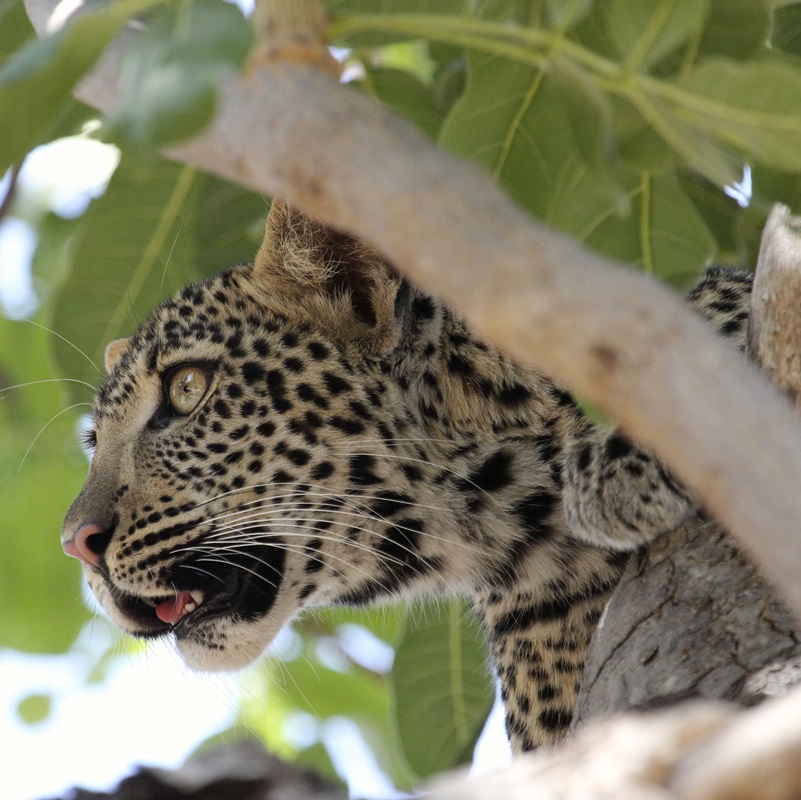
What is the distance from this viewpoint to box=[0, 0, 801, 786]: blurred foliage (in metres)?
1.59

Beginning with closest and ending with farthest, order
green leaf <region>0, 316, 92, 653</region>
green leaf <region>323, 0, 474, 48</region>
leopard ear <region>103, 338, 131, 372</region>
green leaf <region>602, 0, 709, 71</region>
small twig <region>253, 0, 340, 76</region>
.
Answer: small twig <region>253, 0, 340, 76</region> → green leaf <region>602, 0, 709, 71</region> → green leaf <region>323, 0, 474, 48</region> → leopard ear <region>103, 338, 131, 372</region> → green leaf <region>0, 316, 92, 653</region>

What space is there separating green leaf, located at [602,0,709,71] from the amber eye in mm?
2641

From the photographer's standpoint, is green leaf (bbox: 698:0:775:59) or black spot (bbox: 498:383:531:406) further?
black spot (bbox: 498:383:531:406)

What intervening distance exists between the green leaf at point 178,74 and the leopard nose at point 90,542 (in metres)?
2.74

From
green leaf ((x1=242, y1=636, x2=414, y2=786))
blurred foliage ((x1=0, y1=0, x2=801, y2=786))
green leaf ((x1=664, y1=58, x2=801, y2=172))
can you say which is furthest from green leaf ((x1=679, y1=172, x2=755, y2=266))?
green leaf ((x1=242, y1=636, x2=414, y2=786))

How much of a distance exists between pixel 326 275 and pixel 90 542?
1212 millimetres

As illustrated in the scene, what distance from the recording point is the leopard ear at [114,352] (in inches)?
189

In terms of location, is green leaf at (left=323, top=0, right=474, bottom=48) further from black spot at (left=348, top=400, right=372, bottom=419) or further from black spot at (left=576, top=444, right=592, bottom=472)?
black spot at (left=348, top=400, right=372, bottom=419)

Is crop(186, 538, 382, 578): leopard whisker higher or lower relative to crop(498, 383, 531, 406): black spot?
lower

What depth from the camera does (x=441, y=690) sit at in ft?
15.8

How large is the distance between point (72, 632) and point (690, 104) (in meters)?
4.17

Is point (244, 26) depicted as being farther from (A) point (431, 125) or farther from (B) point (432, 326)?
(B) point (432, 326)

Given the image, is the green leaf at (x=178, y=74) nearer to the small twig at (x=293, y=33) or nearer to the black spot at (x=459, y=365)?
the small twig at (x=293, y=33)

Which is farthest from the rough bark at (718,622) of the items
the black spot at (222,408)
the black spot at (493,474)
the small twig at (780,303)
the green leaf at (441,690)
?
the green leaf at (441,690)
